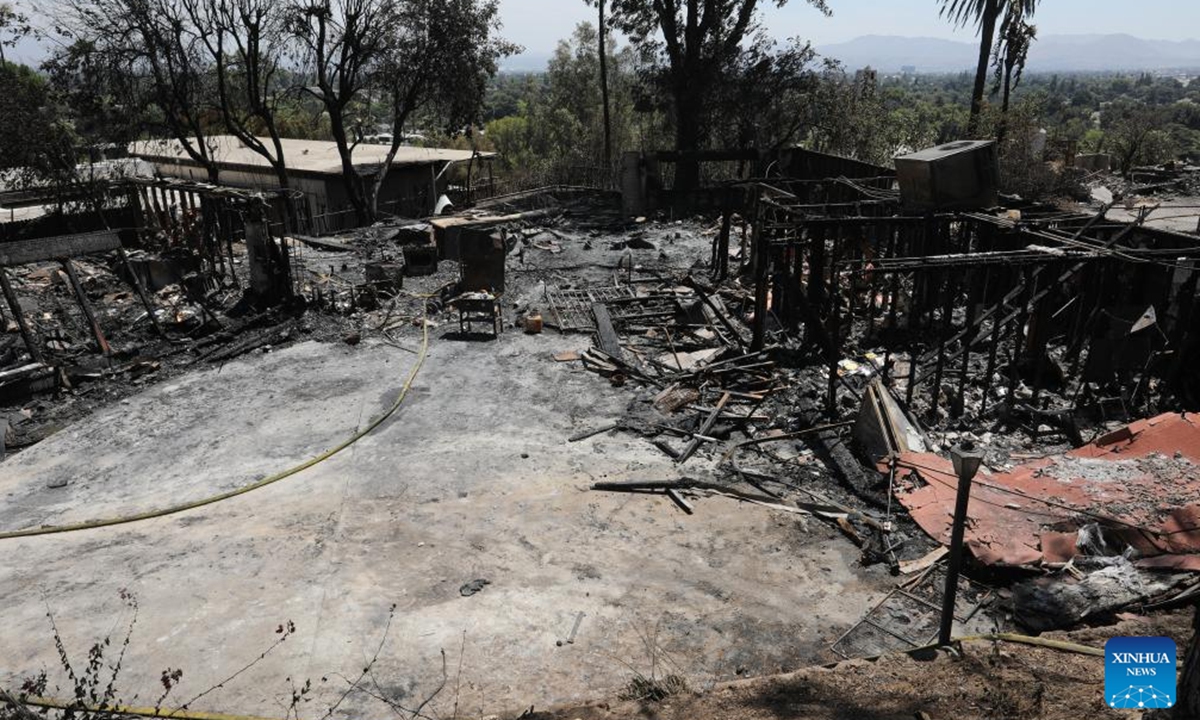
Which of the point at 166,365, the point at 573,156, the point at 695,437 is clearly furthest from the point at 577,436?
the point at 573,156

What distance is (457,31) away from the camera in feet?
80.9

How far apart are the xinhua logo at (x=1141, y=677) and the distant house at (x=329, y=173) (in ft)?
86.9

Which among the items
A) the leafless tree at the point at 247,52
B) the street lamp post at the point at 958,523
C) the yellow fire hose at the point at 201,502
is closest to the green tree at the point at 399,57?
the leafless tree at the point at 247,52

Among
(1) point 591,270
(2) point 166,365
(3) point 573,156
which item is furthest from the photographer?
(3) point 573,156

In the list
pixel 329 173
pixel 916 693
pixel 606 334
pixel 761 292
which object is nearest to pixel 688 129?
pixel 329 173

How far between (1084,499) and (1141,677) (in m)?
4.03

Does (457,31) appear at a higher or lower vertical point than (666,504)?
higher

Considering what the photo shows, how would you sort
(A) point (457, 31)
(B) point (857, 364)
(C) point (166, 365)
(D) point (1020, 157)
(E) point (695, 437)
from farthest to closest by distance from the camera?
(A) point (457, 31) → (D) point (1020, 157) → (C) point (166, 365) → (B) point (857, 364) → (E) point (695, 437)

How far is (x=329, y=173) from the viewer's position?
27.2 metres

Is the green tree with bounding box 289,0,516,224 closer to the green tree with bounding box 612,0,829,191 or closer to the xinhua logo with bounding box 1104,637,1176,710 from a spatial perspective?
the green tree with bounding box 612,0,829,191

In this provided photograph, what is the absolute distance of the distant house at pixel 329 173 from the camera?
2802 cm

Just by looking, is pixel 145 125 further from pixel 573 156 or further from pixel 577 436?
pixel 577 436

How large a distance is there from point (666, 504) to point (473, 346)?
257 inches

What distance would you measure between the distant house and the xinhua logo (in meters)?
26.5
